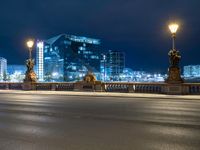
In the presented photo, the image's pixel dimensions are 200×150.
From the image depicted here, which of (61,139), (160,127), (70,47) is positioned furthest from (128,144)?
(70,47)

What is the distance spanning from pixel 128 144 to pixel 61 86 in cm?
2865

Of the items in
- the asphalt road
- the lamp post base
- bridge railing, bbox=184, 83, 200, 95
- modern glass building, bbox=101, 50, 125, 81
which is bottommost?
the asphalt road

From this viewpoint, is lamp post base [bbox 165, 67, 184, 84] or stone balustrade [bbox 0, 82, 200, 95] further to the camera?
stone balustrade [bbox 0, 82, 200, 95]

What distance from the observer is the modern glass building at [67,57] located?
182 meters

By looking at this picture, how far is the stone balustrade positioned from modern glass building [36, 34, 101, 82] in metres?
140

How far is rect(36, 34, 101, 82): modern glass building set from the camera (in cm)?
18238

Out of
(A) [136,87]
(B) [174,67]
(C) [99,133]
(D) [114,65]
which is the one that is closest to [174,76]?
(B) [174,67]

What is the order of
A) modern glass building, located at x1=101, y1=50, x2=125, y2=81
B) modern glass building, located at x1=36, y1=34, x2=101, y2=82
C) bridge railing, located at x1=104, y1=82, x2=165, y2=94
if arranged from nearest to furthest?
bridge railing, located at x1=104, y1=82, x2=165, y2=94, modern glass building, located at x1=36, y1=34, x2=101, y2=82, modern glass building, located at x1=101, y1=50, x2=125, y2=81

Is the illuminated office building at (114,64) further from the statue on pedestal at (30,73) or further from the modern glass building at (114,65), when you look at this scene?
the statue on pedestal at (30,73)

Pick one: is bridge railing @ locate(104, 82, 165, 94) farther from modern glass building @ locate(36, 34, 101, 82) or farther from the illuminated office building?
the illuminated office building

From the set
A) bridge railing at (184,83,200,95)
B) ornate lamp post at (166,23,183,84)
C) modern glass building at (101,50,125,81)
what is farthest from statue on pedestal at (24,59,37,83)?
modern glass building at (101,50,125,81)

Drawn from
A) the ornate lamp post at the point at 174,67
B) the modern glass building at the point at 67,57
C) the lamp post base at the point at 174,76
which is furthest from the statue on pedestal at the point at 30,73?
the modern glass building at the point at 67,57

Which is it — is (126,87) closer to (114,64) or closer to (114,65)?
(114,65)

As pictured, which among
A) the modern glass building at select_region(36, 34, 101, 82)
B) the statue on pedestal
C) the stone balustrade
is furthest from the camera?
the modern glass building at select_region(36, 34, 101, 82)
